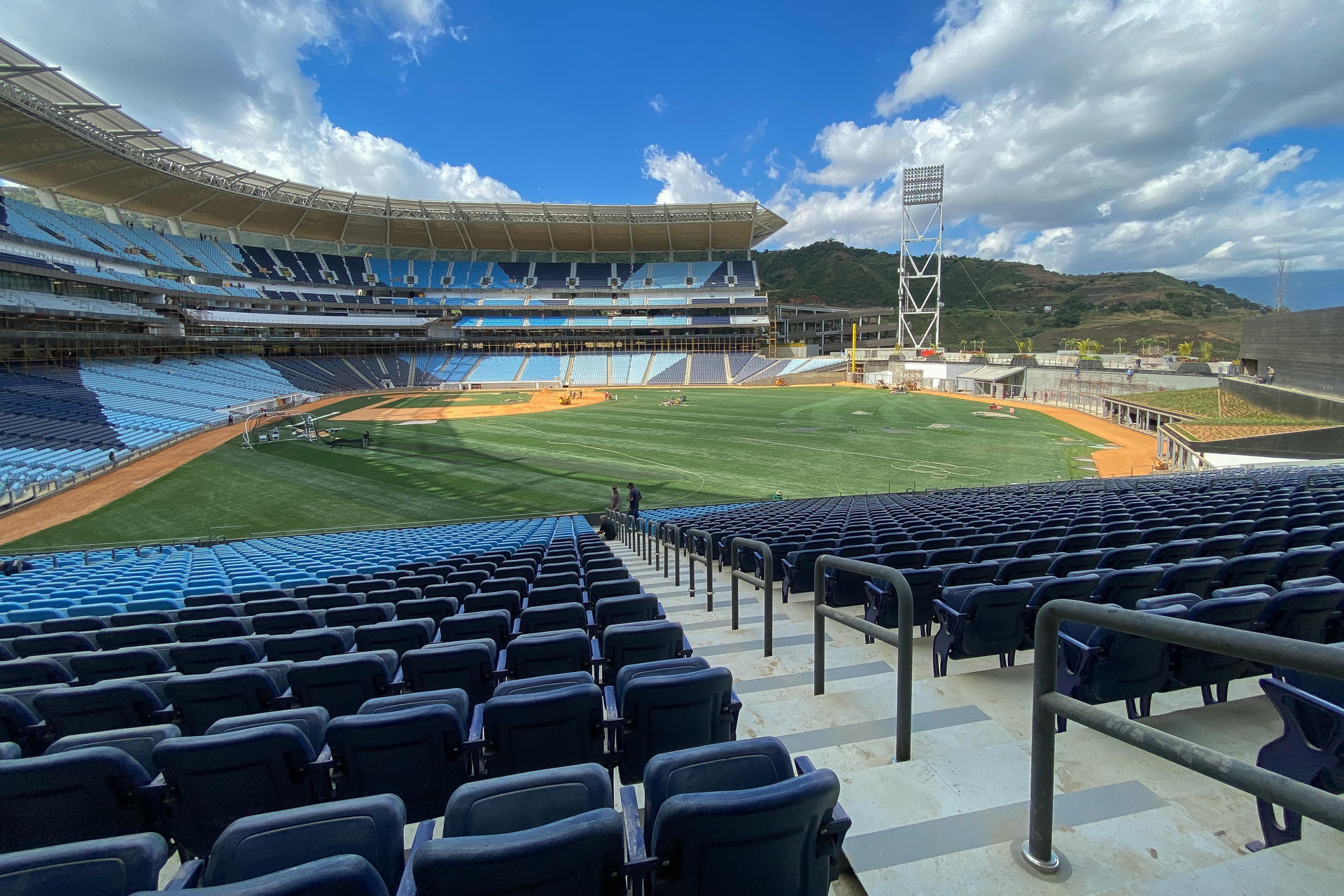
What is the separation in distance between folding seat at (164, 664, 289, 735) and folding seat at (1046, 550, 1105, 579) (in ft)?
20.4

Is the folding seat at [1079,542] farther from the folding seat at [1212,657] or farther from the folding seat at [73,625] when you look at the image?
the folding seat at [73,625]

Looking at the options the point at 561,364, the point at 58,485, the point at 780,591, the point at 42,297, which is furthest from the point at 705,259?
the point at 780,591

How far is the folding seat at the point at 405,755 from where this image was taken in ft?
9.53

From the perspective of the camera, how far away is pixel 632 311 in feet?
301

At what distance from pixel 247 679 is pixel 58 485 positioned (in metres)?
31.3

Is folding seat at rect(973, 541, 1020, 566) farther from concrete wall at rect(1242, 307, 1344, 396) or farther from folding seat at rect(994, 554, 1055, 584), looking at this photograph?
concrete wall at rect(1242, 307, 1344, 396)

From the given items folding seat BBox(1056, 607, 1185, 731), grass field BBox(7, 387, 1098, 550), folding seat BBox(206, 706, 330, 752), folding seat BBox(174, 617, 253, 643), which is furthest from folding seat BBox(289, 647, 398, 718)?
grass field BBox(7, 387, 1098, 550)

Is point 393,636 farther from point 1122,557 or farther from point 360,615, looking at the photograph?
point 1122,557

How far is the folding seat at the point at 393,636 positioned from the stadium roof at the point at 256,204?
46.2m

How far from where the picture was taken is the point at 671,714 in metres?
3.23

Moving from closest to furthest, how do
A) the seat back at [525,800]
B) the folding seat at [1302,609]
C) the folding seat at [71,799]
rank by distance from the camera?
the seat back at [525,800] → the folding seat at [71,799] → the folding seat at [1302,609]

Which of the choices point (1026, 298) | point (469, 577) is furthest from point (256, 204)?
point (1026, 298)

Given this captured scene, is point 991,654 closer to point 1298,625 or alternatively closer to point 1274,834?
point 1298,625

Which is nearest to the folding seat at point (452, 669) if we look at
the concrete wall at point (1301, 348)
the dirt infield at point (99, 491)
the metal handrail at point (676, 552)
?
the metal handrail at point (676, 552)
